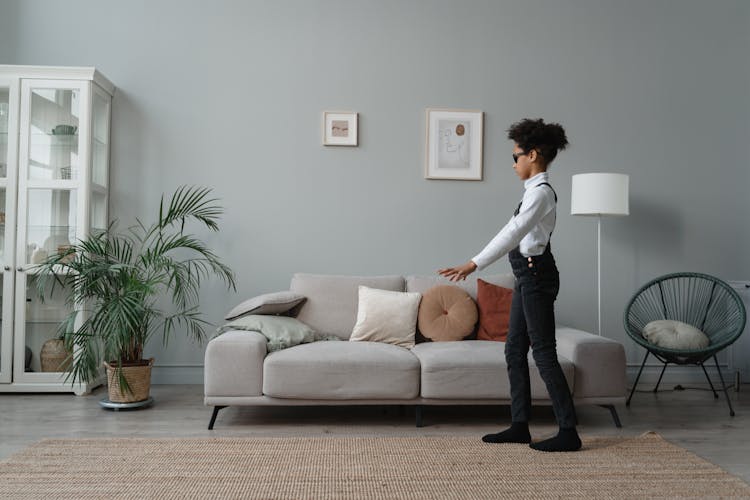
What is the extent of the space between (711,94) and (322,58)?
2818mm

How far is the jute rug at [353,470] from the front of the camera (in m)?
2.25

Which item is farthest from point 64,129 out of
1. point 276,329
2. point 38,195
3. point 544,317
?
point 544,317

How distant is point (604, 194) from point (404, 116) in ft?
4.69

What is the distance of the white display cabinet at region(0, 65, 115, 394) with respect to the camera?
386 centimetres

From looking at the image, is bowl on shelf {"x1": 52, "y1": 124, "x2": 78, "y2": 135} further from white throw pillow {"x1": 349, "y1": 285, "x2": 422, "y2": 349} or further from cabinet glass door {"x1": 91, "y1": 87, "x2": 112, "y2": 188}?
white throw pillow {"x1": 349, "y1": 285, "x2": 422, "y2": 349}

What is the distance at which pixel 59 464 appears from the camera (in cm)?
251

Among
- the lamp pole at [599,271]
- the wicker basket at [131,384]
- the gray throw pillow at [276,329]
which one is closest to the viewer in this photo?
the gray throw pillow at [276,329]

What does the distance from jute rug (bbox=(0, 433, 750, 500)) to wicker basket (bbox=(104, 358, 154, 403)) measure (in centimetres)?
68

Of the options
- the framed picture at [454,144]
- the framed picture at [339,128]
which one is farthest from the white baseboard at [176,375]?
the framed picture at [454,144]

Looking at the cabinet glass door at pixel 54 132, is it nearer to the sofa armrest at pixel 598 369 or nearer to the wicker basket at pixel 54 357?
the wicker basket at pixel 54 357

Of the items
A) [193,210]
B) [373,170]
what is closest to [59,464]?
[193,210]

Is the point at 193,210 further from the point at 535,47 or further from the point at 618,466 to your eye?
the point at 618,466

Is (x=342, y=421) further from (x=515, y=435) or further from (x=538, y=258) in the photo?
(x=538, y=258)

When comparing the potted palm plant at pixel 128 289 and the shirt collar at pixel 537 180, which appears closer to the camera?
the shirt collar at pixel 537 180
